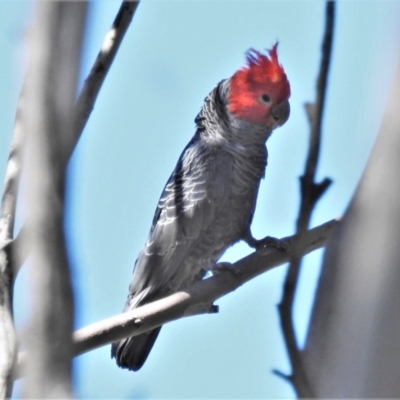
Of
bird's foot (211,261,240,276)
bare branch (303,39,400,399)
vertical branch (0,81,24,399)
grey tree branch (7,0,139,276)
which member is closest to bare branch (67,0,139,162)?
grey tree branch (7,0,139,276)

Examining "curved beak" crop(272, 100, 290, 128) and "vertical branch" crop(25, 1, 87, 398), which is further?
"curved beak" crop(272, 100, 290, 128)

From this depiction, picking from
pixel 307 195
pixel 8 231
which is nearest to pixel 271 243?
pixel 8 231

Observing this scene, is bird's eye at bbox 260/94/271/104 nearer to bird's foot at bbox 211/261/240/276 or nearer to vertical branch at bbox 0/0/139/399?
bird's foot at bbox 211/261/240/276

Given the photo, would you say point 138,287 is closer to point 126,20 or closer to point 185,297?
point 185,297

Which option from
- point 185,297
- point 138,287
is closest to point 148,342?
point 138,287

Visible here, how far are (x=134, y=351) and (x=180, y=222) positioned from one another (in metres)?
0.89

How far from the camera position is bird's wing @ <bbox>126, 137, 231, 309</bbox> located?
472 cm

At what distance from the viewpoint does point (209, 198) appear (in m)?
4.82

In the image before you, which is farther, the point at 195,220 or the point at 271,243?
the point at 195,220

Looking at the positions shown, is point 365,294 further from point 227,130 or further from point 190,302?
point 227,130

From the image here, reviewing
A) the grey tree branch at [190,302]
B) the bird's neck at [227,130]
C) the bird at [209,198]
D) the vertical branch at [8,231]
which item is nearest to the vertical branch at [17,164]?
the vertical branch at [8,231]

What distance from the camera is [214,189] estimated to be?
15.9 ft

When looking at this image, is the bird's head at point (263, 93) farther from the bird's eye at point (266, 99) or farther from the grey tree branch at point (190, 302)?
the grey tree branch at point (190, 302)

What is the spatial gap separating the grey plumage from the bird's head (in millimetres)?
280
